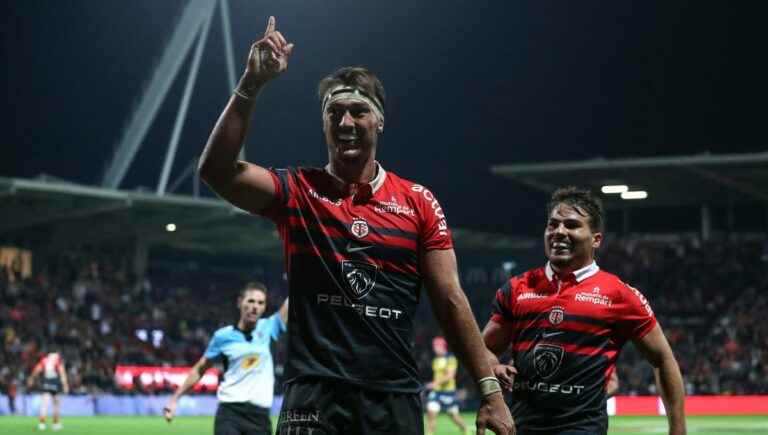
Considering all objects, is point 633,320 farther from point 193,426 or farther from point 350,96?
point 193,426

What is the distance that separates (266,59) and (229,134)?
29 centimetres

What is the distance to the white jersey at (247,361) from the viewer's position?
1027 centimetres

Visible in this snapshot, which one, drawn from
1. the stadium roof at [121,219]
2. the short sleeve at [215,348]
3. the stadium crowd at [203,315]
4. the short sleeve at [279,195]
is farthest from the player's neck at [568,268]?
the stadium roof at [121,219]

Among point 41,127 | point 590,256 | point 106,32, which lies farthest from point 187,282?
point 590,256

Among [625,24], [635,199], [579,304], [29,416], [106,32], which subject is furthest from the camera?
[635,199]

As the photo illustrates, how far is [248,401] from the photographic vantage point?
10.2 m

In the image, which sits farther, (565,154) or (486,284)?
(486,284)

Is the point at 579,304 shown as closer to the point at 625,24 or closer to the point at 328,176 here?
the point at 328,176

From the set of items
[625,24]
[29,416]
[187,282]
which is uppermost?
[625,24]

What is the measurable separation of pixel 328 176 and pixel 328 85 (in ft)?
1.13

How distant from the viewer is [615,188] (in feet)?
144

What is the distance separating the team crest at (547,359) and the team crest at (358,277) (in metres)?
2.34

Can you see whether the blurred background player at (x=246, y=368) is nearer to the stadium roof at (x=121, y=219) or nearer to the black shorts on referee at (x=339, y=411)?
the black shorts on referee at (x=339, y=411)

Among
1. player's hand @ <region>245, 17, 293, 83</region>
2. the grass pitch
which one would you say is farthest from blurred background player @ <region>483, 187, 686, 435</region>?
the grass pitch
